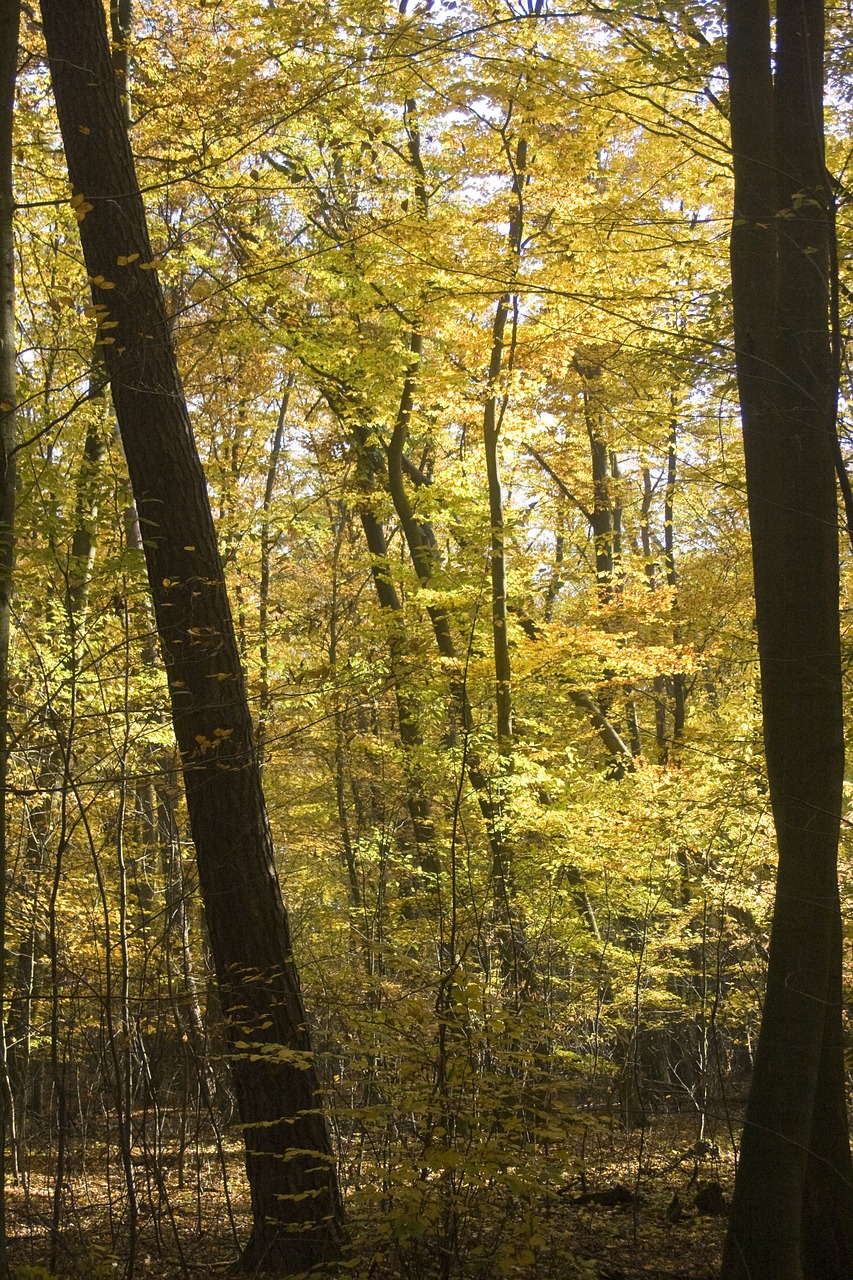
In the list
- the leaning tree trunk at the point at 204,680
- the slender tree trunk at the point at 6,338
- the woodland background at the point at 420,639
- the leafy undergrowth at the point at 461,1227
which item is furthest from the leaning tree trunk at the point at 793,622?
the slender tree trunk at the point at 6,338

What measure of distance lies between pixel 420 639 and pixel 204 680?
4.64 feet

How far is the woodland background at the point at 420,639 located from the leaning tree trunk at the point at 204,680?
0.89 feet

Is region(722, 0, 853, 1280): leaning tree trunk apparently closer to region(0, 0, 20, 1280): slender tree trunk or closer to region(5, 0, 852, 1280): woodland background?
region(5, 0, 852, 1280): woodland background

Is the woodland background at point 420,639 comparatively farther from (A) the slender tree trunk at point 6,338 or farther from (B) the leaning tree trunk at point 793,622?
Answer: (B) the leaning tree trunk at point 793,622

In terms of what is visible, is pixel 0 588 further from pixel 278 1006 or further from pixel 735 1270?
pixel 735 1270

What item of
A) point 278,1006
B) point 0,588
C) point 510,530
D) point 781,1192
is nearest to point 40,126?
point 510,530

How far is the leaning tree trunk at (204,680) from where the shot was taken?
4672 mm

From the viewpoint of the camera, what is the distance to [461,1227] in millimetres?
3939

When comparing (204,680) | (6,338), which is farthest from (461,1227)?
(6,338)

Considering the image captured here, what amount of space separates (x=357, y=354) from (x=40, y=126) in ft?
12.4

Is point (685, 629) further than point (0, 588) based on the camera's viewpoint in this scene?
Yes

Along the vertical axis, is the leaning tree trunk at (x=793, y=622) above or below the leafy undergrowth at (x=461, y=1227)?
above

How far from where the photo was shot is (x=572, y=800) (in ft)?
34.9

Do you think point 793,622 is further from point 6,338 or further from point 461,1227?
point 6,338
